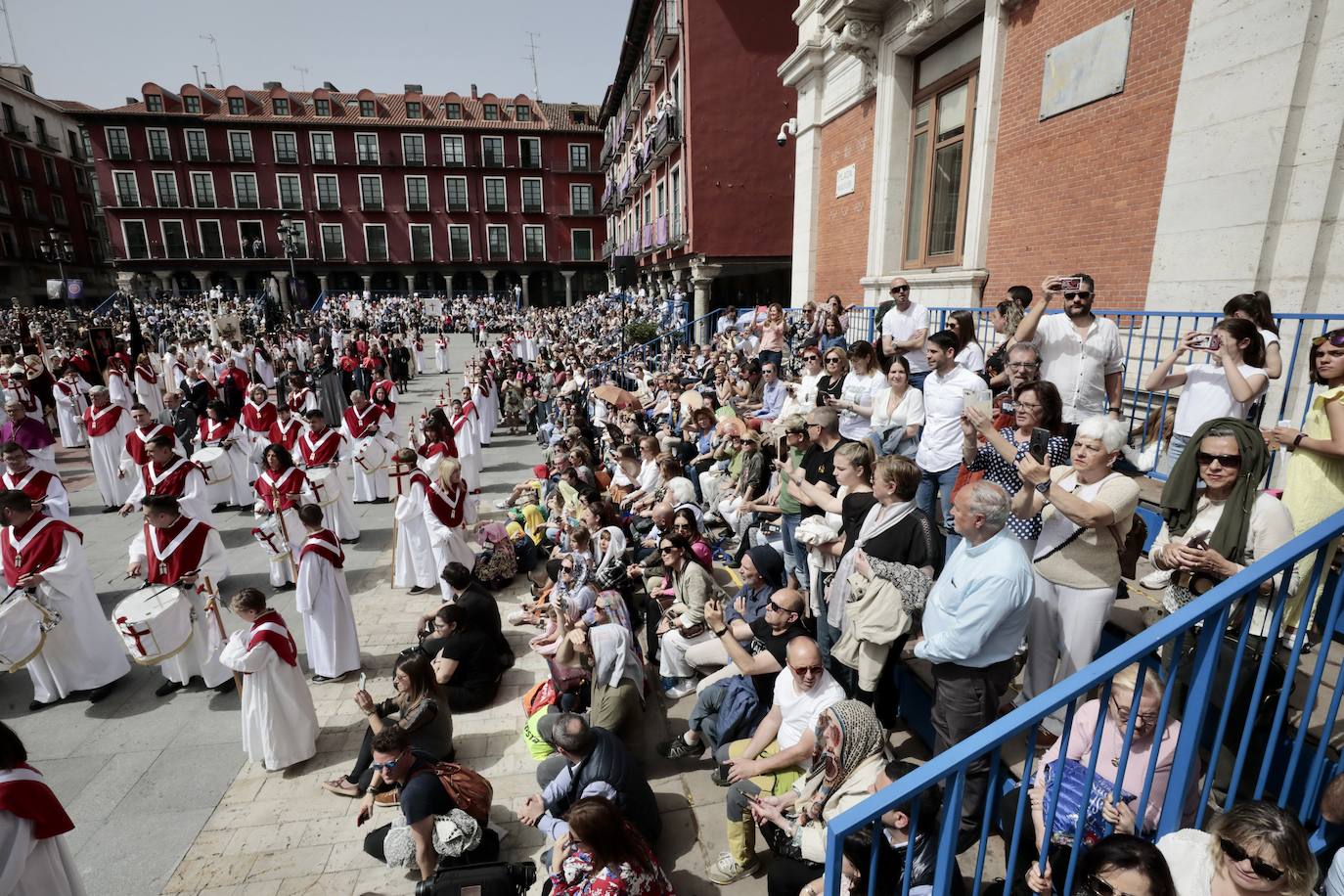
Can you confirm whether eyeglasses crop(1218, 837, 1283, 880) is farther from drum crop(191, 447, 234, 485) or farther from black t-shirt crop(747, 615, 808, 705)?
drum crop(191, 447, 234, 485)

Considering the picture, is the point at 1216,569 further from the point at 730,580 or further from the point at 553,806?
the point at 730,580

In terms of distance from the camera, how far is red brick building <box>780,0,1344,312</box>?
212 inches

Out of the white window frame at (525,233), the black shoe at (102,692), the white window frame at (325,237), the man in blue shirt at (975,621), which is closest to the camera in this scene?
the man in blue shirt at (975,621)

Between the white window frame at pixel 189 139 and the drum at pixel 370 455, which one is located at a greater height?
the white window frame at pixel 189 139

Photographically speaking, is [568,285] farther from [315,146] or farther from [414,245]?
[315,146]

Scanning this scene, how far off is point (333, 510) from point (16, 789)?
21.8ft

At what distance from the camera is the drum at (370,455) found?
11.1 m

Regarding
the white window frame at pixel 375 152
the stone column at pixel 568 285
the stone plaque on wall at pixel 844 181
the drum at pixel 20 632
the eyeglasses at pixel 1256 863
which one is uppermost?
the white window frame at pixel 375 152

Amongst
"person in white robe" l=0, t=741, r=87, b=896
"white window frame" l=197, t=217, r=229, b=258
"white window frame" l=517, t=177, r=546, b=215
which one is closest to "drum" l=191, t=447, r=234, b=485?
"person in white robe" l=0, t=741, r=87, b=896

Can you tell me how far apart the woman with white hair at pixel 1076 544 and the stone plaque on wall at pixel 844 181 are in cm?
1037

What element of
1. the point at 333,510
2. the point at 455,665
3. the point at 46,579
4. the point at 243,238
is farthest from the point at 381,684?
the point at 243,238

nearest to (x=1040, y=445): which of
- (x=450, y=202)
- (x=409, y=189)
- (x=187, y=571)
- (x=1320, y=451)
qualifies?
(x=1320, y=451)

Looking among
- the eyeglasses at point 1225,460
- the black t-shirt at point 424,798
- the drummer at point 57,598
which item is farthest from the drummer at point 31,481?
the eyeglasses at point 1225,460

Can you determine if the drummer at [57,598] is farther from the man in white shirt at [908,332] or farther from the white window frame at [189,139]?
the white window frame at [189,139]
